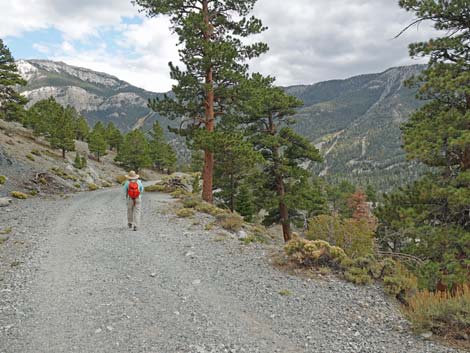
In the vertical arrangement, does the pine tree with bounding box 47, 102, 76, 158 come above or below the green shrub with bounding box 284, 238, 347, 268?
above

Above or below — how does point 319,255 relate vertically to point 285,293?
above

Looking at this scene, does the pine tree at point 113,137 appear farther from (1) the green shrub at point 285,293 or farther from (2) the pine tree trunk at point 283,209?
(1) the green shrub at point 285,293

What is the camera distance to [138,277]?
739 cm

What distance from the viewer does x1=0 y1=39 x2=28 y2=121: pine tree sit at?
36.9m

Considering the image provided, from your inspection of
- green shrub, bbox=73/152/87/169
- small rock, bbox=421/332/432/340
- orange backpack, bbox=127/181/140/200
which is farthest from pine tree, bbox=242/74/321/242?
green shrub, bbox=73/152/87/169

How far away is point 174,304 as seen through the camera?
20.2 ft

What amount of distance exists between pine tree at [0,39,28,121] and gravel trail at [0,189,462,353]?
3481 centimetres

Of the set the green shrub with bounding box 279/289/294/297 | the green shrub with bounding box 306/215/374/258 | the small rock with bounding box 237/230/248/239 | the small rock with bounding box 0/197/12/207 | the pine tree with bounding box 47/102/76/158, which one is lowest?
the green shrub with bounding box 306/215/374/258

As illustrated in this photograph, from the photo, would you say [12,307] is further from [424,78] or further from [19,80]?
[19,80]

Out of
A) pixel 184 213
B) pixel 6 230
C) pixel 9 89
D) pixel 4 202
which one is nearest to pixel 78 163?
pixel 9 89

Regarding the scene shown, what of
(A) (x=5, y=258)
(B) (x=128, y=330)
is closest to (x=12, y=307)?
(B) (x=128, y=330)

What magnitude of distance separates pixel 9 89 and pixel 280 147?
108ft

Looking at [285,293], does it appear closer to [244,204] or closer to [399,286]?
[399,286]

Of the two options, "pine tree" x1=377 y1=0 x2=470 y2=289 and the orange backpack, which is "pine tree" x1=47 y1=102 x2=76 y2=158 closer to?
the orange backpack
